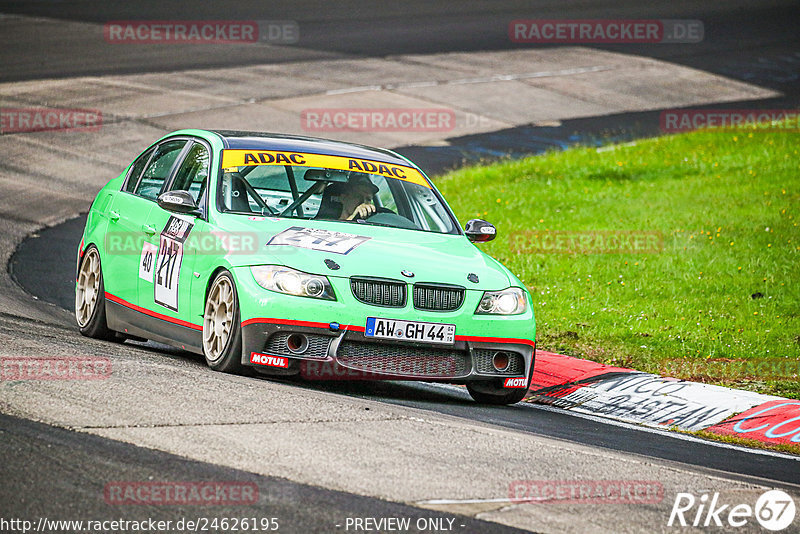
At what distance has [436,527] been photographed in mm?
5109

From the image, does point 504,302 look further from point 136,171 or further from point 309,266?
point 136,171

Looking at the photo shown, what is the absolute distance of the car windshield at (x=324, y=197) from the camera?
8938 mm

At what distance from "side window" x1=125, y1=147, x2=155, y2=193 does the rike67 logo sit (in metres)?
Result: 5.63

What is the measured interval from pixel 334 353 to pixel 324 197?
1624mm

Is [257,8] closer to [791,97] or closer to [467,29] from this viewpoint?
[467,29]

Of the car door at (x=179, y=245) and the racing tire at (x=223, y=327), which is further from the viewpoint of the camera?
the car door at (x=179, y=245)
